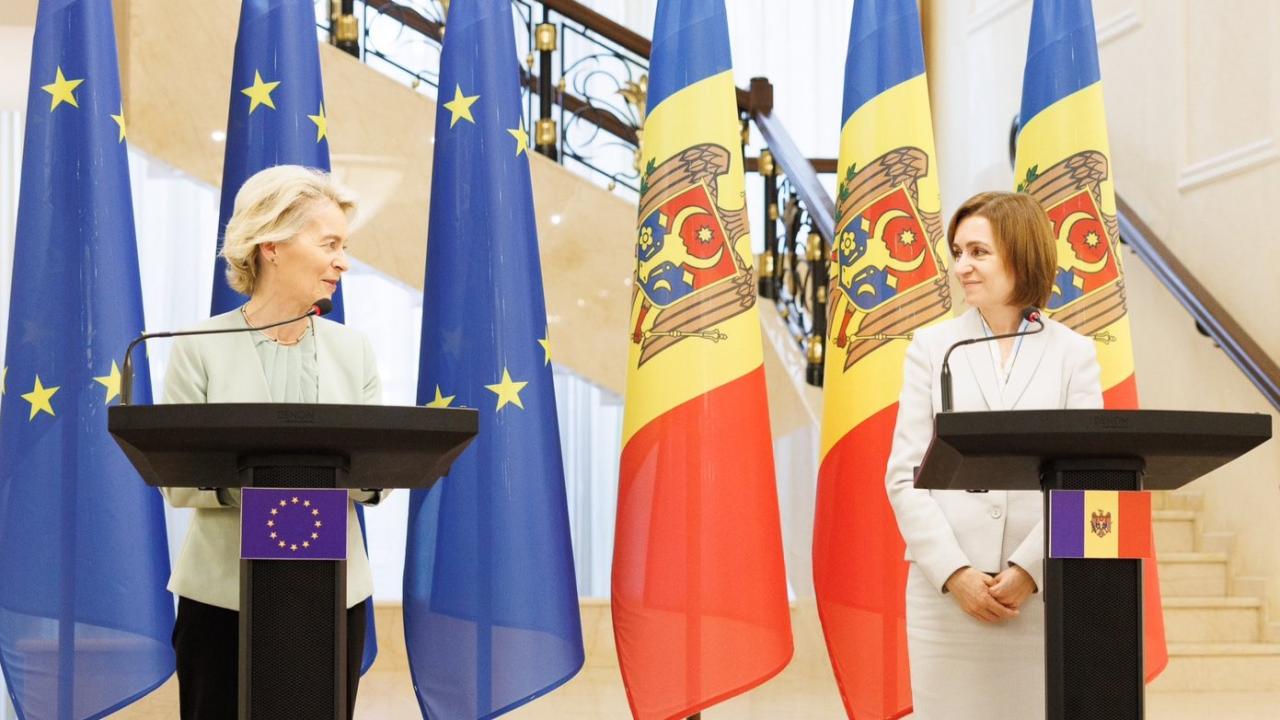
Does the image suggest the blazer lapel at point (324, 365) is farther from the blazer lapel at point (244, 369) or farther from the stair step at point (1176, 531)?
the stair step at point (1176, 531)

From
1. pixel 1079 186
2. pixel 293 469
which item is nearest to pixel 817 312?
pixel 1079 186

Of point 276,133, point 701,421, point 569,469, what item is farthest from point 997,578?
point 569,469

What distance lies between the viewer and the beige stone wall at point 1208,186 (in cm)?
528

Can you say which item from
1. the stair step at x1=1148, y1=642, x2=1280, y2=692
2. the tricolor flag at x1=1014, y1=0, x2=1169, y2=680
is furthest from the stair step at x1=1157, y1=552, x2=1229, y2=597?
the tricolor flag at x1=1014, y1=0, x2=1169, y2=680

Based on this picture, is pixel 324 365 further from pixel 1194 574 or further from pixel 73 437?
pixel 1194 574

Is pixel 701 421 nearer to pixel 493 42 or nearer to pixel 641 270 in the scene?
pixel 641 270

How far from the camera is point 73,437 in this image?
9.72 feet

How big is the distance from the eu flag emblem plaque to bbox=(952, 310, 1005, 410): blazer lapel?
1.10m

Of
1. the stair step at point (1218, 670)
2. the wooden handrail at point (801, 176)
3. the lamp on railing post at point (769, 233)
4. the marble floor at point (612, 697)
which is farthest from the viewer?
the lamp on railing post at point (769, 233)

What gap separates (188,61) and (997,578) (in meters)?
3.12

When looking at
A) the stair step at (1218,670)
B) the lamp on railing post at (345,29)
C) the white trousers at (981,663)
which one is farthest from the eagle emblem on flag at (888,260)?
the lamp on railing post at (345,29)

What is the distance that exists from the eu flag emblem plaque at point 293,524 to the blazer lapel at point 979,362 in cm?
110

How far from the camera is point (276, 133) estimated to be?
9.96 ft

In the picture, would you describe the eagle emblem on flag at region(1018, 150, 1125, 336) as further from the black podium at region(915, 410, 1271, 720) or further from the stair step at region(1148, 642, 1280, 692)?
the stair step at region(1148, 642, 1280, 692)
